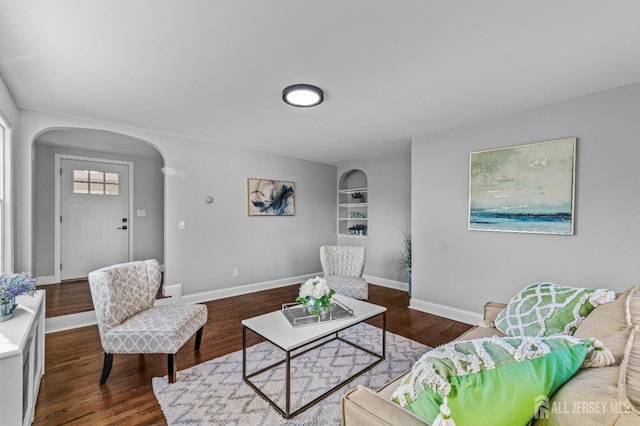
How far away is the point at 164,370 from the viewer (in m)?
2.38

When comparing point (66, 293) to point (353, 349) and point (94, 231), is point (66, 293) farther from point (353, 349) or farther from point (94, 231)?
point (353, 349)

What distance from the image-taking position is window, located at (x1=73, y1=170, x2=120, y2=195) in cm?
479

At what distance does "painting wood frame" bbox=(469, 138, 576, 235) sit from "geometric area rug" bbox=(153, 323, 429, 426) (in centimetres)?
159

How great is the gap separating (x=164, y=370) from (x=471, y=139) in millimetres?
3815

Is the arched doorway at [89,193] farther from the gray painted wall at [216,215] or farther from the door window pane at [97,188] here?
the gray painted wall at [216,215]

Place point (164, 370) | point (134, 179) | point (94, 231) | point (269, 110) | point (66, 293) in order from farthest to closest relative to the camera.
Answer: point (134, 179)
point (94, 231)
point (66, 293)
point (269, 110)
point (164, 370)

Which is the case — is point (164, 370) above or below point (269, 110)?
below

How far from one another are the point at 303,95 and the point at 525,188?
2364 millimetres

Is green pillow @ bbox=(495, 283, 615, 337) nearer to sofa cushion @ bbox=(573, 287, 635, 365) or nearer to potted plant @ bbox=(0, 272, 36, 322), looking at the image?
sofa cushion @ bbox=(573, 287, 635, 365)

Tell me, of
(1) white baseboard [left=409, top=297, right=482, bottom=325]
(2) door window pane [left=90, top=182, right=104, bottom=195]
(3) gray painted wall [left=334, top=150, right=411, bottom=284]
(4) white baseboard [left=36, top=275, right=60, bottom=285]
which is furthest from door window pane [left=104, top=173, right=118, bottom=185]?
(1) white baseboard [left=409, top=297, right=482, bottom=325]

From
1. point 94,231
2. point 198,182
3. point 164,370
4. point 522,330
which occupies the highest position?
point 198,182

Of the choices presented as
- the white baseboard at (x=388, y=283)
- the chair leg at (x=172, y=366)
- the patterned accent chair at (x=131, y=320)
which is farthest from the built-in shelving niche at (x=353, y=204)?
the chair leg at (x=172, y=366)

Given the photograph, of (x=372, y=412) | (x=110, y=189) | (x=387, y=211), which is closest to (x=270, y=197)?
(x=387, y=211)

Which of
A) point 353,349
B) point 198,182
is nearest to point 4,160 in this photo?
point 198,182
